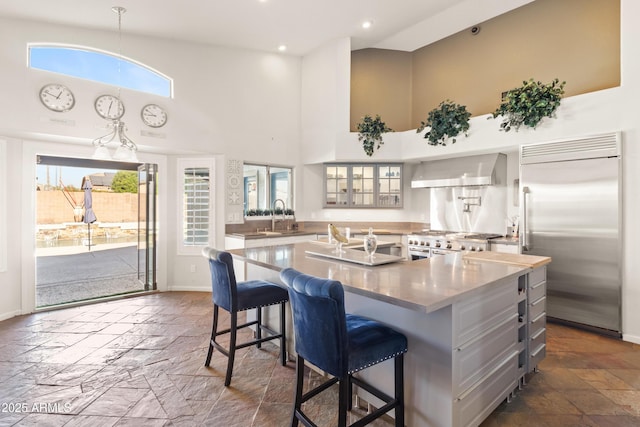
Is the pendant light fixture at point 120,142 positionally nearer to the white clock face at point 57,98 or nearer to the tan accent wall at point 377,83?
the white clock face at point 57,98

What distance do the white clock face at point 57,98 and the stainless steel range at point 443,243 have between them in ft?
15.9

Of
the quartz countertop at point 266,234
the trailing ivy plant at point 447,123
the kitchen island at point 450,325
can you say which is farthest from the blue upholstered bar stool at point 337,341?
the trailing ivy plant at point 447,123

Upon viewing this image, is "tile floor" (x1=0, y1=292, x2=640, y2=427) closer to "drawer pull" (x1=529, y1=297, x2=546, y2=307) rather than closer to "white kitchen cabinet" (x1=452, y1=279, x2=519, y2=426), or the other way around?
"white kitchen cabinet" (x1=452, y1=279, x2=519, y2=426)

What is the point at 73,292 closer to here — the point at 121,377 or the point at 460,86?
the point at 121,377

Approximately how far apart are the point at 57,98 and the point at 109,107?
0.54 metres

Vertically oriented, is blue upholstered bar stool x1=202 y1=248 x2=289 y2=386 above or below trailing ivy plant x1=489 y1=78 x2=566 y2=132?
below

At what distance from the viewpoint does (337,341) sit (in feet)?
5.34

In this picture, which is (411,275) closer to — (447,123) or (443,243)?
(443,243)

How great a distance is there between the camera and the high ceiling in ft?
13.0

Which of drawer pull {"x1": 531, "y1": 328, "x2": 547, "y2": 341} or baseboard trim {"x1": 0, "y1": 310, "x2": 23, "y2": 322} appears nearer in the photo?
drawer pull {"x1": 531, "y1": 328, "x2": 547, "y2": 341}

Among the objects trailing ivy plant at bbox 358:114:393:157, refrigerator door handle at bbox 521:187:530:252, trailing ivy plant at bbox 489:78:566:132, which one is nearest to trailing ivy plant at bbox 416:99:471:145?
trailing ivy plant at bbox 489:78:566:132

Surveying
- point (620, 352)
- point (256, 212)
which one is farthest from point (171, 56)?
point (620, 352)

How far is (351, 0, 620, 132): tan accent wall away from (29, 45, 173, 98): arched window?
3213 mm

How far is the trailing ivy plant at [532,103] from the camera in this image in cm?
367
